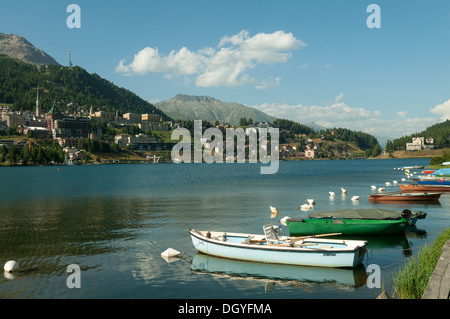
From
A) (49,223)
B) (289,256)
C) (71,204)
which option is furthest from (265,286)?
(71,204)

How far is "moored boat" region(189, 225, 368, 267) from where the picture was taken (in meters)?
25.9

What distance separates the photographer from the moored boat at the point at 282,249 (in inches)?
1021

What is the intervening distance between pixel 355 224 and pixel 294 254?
12.3 m

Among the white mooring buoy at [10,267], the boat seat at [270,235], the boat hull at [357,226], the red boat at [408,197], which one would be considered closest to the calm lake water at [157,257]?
the white mooring buoy at [10,267]

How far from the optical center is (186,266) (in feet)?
91.6

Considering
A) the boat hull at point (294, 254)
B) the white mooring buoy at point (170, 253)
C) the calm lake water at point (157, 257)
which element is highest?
the boat hull at point (294, 254)

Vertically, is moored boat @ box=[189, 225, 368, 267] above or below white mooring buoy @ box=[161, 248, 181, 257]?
above

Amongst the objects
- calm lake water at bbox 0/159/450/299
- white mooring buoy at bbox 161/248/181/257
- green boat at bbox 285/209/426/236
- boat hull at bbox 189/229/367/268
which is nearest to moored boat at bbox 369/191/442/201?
calm lake water at bbox 0/159/450/299

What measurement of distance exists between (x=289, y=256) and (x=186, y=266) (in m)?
7.71

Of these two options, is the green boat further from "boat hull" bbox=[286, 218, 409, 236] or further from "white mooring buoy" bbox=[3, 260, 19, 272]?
"white mooring buoy" bbox=[3, 260, 19, 272]

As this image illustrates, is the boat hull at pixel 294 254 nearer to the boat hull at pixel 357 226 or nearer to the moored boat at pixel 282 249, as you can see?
Result: the moored boat at pixel 282 249

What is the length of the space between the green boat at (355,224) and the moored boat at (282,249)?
782cm
